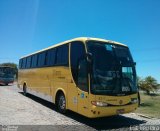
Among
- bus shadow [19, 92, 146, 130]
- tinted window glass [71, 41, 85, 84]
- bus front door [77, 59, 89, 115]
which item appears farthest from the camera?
tinted window glass [71, 41, 85, 84]

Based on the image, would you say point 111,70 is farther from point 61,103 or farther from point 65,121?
point 61,103

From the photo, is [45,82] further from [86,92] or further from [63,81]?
[86,92]

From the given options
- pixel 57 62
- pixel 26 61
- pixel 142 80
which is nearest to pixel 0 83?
pixel 26 61

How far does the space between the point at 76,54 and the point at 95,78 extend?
1871 millimetres

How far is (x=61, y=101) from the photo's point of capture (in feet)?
38.7

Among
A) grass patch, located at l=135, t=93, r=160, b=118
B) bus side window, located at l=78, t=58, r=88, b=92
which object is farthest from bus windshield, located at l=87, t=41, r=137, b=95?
grass patch, located at l=135, t=93, r=160, b=118

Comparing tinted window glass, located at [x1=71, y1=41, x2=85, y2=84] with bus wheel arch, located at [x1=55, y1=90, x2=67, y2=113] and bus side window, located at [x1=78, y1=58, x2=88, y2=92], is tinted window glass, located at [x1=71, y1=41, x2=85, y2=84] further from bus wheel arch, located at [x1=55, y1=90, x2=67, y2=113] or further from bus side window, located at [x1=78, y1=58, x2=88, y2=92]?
bus wheel arch, located at [x1=55, y1=90, x2=67, y2=113]

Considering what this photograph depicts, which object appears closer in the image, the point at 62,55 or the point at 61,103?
the point at 61,103

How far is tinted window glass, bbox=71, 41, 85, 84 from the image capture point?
9953 mm

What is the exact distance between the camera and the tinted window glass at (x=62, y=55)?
1152 centimetres

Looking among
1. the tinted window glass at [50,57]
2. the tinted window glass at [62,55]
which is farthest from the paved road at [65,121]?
the tinted window glass at [50,57]

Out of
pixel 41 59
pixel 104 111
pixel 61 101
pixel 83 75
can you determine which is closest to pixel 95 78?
pixel 83 75

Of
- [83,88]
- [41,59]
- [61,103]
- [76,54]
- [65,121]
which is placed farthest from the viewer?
[41,59]

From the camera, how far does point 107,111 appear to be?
9.00m
